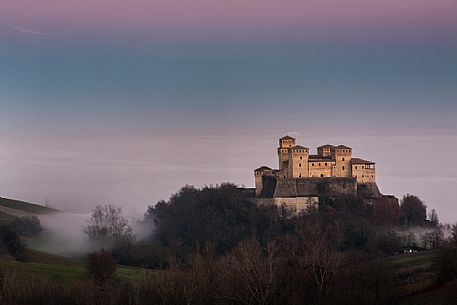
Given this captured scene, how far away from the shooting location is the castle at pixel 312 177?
76812mm

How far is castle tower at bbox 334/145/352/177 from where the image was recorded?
78.6 m

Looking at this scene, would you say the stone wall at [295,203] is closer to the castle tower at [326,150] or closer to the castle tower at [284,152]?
the castle tower at [284,152]

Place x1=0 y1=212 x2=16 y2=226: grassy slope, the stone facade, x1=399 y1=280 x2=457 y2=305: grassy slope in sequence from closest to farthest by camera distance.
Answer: x1=399 y1=280 x2=457 y2=305: grassy slope < the stone facade < x1=0 y1=212 x2=16 y2=226: grassy slope

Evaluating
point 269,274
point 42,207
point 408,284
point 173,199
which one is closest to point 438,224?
point 173,199

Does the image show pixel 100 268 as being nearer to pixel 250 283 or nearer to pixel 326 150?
pixel 250 283

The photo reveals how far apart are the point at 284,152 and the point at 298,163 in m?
2.27

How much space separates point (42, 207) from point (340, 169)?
45.0 metres

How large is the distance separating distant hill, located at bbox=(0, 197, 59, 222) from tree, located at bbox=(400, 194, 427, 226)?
40244 millimetres

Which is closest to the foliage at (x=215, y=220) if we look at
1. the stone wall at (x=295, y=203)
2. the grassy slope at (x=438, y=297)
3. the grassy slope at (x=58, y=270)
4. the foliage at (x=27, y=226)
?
the stone wall at (x=295, y=203)

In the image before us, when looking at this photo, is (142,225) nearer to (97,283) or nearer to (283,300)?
(97,283)

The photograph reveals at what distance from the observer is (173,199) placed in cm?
8581

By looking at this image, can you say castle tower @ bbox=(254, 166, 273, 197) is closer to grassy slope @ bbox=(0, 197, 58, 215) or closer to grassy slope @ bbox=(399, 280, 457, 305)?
grassy slope @ bbox=(0, 197, 58, 215)

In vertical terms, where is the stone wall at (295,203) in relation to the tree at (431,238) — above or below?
above

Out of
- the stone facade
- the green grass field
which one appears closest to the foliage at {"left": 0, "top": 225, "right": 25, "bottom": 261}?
the stone facade
